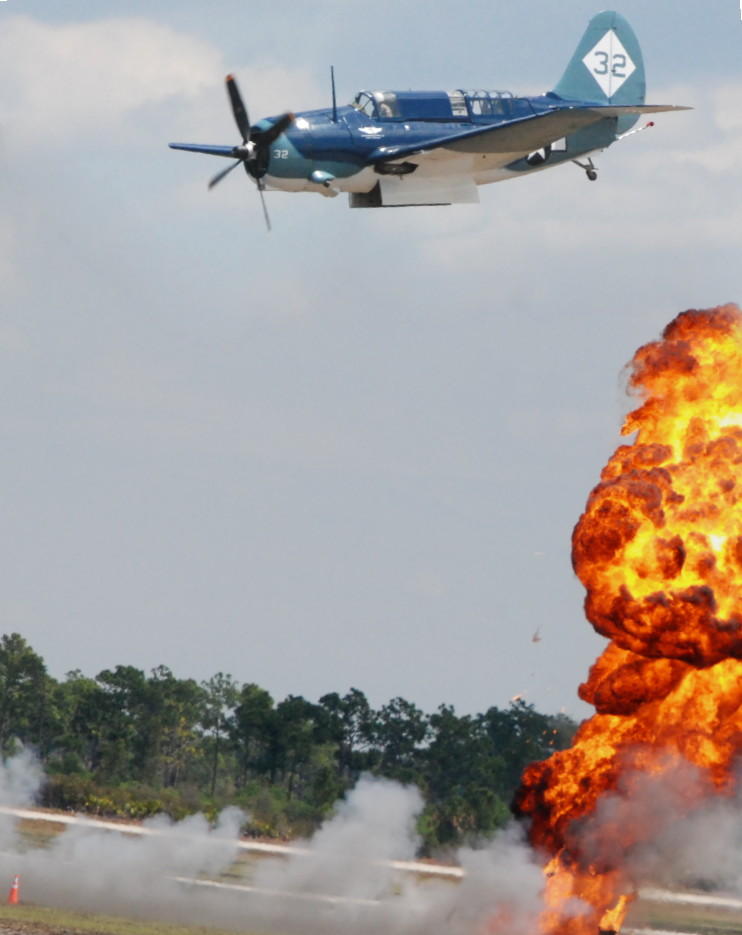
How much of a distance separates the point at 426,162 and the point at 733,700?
34568 mm

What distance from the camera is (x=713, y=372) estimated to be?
55.9 m

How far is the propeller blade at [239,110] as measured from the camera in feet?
253

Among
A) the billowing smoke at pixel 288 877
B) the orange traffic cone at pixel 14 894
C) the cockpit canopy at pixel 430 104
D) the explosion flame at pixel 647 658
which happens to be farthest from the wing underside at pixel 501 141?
the orange traffic cone at pixel 14 894

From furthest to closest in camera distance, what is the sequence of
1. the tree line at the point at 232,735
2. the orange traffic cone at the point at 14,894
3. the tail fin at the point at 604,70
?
the tree line at the point at 232,735, the tail fin at the point at 604,70, the orange traffic cone at the point at 14,894

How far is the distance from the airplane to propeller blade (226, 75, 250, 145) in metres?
0.04

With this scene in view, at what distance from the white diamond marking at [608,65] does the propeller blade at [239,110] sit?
21572mm

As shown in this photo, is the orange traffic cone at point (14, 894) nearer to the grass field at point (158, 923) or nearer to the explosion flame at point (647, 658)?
the grass field at point (158, 923)

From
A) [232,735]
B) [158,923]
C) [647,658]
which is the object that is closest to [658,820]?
[647,658]

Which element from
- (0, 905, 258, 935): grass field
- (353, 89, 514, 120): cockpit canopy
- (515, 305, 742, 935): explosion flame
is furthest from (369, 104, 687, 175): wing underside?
(0, 905, 258, 935): grass field

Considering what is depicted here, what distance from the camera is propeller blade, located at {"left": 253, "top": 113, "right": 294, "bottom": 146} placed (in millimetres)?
75625

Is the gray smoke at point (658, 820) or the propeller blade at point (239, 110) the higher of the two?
the propeller blade at point (239, 110)

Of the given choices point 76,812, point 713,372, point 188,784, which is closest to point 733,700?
point 713,372

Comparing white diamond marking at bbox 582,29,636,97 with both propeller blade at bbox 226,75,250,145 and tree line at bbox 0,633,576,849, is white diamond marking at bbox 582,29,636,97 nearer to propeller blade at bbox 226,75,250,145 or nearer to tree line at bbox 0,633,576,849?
propeller blade at bbox 226,75,250,145

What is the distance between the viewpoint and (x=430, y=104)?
80.9 metres
